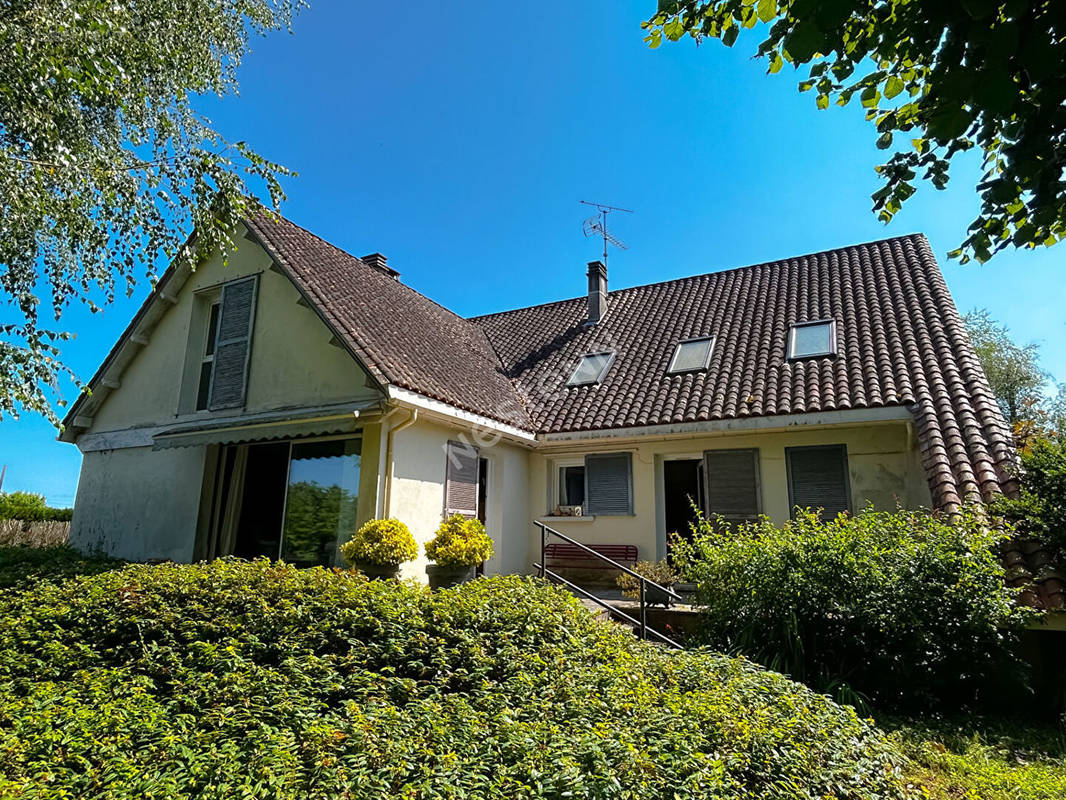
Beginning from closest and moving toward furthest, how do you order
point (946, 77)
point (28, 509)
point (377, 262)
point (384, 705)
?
1. point (946, 77)
2. point (384, 705)
3. point (377, 262)
4. point (28, 509)

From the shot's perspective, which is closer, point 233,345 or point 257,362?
point 257,362

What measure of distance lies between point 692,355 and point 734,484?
3.87m

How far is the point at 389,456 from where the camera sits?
35.6ft

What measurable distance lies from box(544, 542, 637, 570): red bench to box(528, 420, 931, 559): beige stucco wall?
20 centimetres

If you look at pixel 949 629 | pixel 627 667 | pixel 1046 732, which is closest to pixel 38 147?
pixel 627 667

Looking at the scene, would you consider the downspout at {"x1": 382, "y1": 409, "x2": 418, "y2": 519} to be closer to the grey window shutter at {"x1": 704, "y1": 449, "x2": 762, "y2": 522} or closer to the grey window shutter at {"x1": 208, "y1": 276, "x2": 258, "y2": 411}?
the grey window shutter at {"x1": 208, "y1": 276, "x2": 258, "y2": 411}

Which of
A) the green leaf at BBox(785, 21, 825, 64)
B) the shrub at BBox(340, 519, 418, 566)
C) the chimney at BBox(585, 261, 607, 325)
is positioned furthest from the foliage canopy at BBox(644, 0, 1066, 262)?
the chimney at BBox(585, 261, 607, 325)

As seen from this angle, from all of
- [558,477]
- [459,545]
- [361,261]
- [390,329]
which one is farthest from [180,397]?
[558,477]

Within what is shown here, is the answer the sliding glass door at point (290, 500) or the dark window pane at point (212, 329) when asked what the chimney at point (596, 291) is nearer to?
the sliding glass door at point (290, 500)

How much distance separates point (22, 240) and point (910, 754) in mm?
15210

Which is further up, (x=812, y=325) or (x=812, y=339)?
(x=812, y=325)

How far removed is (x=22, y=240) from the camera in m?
10.4

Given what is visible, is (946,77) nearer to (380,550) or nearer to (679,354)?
(380,550)

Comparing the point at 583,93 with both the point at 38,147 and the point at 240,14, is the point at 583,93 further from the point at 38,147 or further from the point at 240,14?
the point at 38,147
